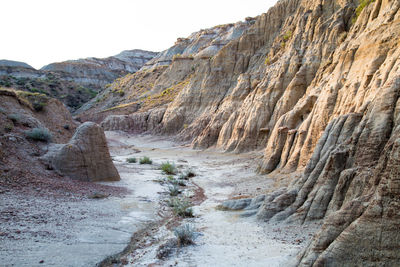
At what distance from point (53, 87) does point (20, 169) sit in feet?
239

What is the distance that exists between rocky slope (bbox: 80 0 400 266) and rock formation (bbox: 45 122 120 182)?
26.5ft

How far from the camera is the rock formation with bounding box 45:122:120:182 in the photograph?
12.2 meters

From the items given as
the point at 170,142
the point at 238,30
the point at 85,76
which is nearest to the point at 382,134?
the point at 170,142

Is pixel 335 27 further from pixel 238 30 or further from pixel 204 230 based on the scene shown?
pixel 238 30

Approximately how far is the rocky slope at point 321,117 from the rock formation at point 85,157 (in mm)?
8090

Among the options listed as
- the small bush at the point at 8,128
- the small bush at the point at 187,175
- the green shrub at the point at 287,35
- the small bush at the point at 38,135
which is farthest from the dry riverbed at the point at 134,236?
the green shrub at the point at 287,35

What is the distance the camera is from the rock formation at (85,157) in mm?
Result: 12227

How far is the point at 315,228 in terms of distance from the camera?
672 cm

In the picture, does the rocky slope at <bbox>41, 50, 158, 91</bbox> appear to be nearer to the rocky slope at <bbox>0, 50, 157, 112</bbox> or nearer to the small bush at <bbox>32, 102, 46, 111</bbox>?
the rocky slope at <bbox>0, 50, 157, 112</bbox>

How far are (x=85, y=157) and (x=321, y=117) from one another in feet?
37.8

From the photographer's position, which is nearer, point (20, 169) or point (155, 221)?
point (155, 221)

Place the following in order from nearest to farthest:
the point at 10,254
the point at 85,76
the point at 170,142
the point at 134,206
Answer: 1. the point at 10,254
2. the point at 134,206
3. the point at 170,142
4. the point at 85,76

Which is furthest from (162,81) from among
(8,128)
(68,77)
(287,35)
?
(8,128)

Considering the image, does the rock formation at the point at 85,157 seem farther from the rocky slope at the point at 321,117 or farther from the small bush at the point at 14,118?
the rocky slope at the point at 321,117
